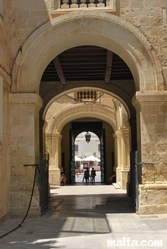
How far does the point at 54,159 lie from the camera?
20688 mm

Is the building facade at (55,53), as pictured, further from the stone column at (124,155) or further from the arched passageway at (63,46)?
the stone column at (124,155)

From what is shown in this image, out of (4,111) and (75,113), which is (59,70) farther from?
(75,113)

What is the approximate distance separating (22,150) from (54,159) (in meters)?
11.7

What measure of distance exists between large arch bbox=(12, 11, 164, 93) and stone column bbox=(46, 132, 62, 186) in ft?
37.6

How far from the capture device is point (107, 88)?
14141 mm

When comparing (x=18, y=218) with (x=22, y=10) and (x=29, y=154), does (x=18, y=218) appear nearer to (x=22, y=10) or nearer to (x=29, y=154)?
(x=29, y=154)

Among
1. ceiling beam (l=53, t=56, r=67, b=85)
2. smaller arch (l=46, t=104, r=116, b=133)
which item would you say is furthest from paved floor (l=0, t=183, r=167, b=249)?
smaller arch (l=46, t=104, r=116, b=133)

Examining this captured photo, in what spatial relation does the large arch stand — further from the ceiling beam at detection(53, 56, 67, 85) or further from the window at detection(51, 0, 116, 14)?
the ceiling beam at detection(53, 56, 67, 85)

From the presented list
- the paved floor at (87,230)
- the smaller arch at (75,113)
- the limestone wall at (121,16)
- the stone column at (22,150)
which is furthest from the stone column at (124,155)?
the stone column at (22,150)

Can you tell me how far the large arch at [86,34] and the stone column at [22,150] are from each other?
0.36 m

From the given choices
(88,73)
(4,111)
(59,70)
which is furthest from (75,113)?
(4,111)

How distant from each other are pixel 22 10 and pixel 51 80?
4.88 metres

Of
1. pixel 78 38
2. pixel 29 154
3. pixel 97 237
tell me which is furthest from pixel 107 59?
pixel 97 237

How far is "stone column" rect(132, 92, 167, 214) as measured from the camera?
8.86m
